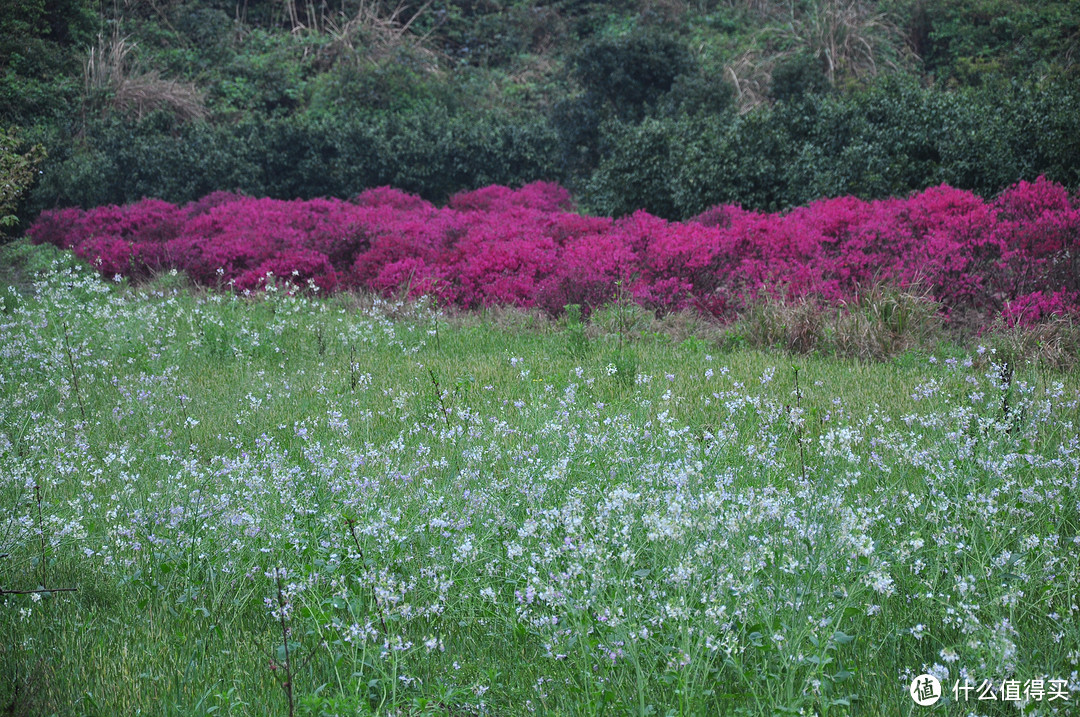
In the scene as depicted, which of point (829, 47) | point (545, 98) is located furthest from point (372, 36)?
point (829, 47)

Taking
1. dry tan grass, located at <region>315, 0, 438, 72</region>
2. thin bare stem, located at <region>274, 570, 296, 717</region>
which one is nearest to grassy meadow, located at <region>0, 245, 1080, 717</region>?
thin bare stem, located at <region>274, 570, 296, 717</region>

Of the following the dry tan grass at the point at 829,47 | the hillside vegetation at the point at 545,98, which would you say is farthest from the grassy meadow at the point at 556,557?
the dry tan grass at the point at 829,47

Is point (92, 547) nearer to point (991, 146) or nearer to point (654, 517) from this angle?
point (654, 517)

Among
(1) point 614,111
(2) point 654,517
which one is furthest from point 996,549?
(1) point 614,111

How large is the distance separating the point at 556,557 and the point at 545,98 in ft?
76.6

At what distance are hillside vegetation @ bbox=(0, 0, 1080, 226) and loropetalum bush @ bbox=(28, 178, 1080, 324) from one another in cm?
265

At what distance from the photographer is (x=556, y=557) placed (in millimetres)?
3154

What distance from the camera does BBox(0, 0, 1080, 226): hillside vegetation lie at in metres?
13.4

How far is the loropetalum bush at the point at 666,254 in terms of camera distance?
8.01 meters

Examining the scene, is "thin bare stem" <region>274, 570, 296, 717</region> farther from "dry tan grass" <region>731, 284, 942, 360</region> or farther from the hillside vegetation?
→ the hillside vegetation

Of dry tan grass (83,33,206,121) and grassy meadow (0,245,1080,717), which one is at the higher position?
dry tan grass (83,33,206,121)

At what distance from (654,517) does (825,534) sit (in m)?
0.69

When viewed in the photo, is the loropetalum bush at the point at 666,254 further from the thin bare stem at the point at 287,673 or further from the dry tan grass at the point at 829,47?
the dry tan grass at the point at 829,47

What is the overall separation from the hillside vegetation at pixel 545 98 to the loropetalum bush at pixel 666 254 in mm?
2650
